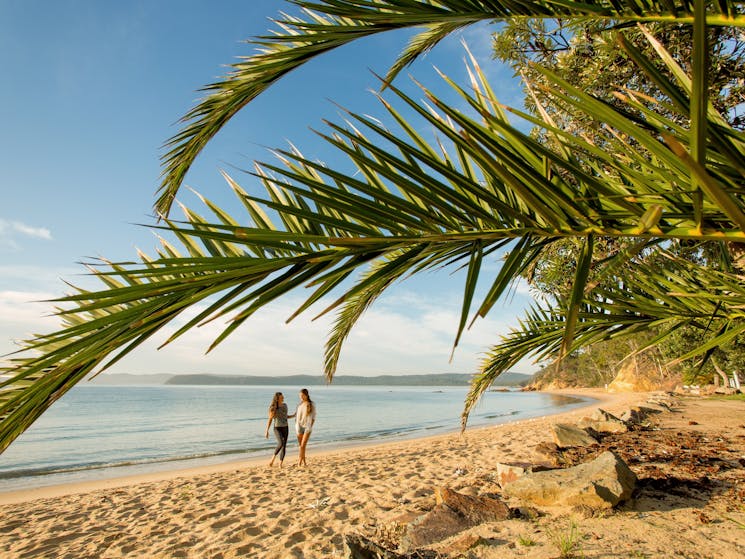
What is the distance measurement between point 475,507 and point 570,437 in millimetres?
5101

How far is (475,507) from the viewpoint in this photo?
4496 millimetres

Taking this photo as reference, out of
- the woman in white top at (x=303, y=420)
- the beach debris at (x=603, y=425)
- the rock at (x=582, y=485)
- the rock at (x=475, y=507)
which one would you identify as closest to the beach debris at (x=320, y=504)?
the rock at (x=475, y=507)

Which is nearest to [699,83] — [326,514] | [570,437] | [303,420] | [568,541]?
[568,541]

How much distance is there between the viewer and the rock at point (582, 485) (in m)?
4.22

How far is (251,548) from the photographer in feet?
15.6

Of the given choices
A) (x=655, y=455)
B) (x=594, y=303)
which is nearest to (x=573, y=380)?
(x=655, y=455)

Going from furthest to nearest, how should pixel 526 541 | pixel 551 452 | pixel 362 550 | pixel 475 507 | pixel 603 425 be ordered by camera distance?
pixel 603 425 < pixel 551 452 < pixel 475 507 < pixel 526 541 < pixel 362 550

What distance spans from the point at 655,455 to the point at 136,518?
7889 mm

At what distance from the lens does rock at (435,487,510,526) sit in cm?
432

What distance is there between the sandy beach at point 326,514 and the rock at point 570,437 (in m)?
1.17

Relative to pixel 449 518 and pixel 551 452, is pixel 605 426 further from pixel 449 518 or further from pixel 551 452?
pixel 449 518

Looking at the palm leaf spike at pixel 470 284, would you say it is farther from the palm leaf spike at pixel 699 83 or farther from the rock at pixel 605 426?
the rock at pixel 605 426

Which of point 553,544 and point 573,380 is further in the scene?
point 573,380

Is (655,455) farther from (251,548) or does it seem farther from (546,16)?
(546,16)
